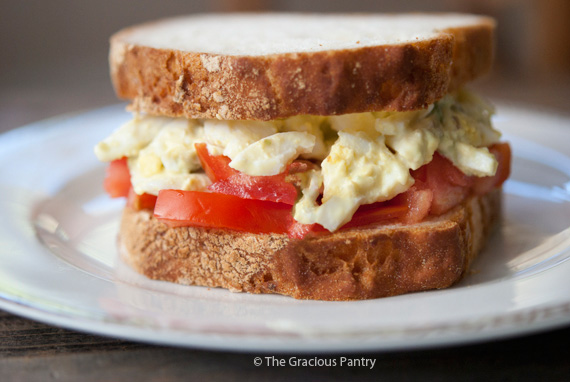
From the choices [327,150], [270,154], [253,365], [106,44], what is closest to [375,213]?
[327,150]

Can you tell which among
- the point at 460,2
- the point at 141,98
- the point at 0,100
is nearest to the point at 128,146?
the point at 141,98

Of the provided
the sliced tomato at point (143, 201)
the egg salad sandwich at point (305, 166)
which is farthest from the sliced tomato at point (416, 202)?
the sliced tomato at point (143, 201)

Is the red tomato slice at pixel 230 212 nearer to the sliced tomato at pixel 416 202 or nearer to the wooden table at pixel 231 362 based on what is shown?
the sliced tomato at pixel 416 202

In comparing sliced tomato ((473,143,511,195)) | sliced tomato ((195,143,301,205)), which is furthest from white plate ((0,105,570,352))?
sliced tomato ((195,143,301,205))

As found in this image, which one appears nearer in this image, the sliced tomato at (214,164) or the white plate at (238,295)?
the white plate at (238,295)

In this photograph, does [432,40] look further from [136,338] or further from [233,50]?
[136,338]

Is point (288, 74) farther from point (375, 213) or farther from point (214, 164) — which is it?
point (375, 213)
